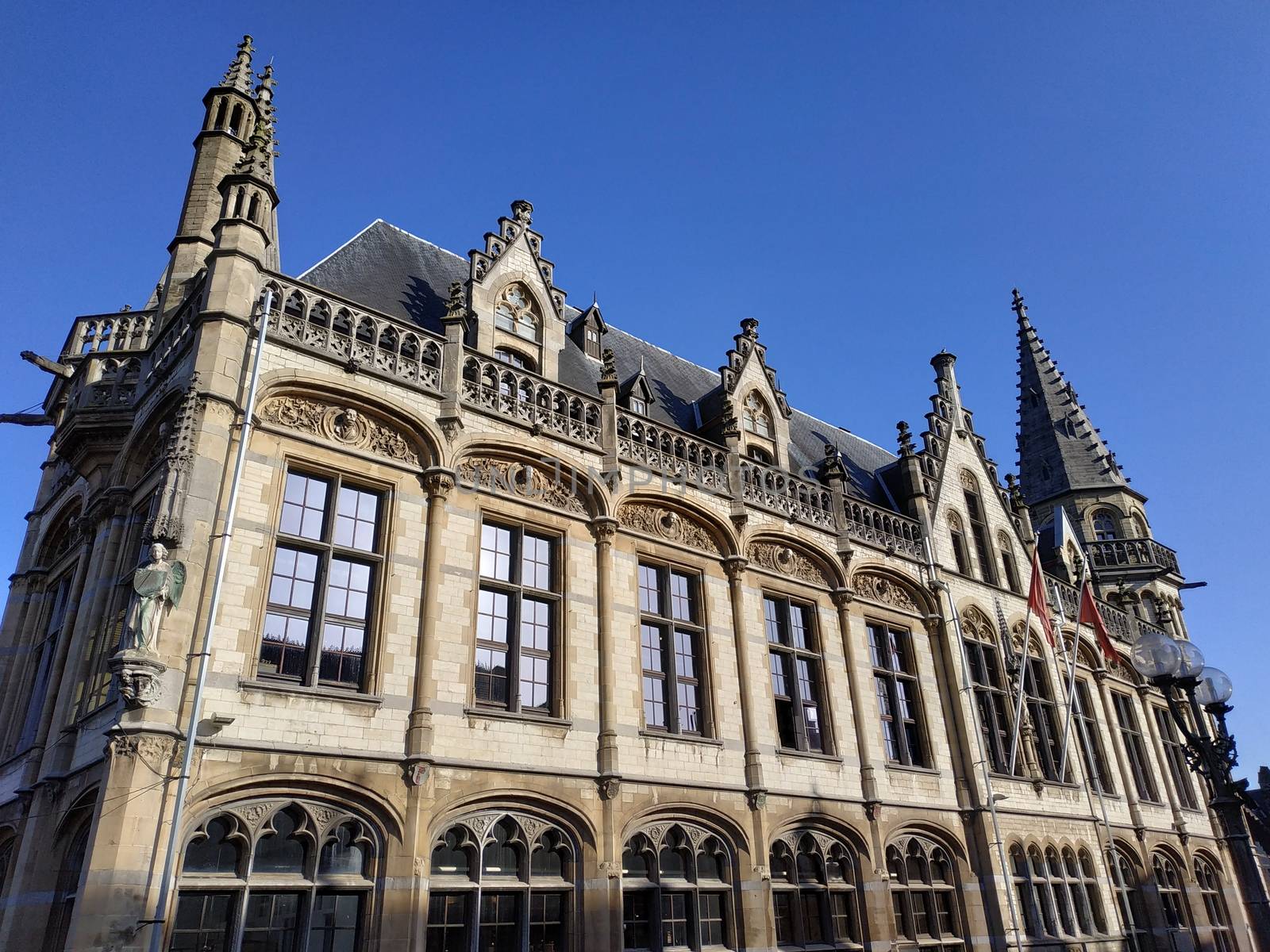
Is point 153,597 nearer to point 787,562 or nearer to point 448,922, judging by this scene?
point 448,922

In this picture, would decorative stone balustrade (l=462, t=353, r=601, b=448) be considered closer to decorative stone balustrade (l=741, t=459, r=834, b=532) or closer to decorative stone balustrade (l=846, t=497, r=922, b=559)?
decorative stone balustrade (l=741, t=459, r=834, b=532)

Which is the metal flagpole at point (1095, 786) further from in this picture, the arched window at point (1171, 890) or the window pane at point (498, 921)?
the window pane at point (498, 921)

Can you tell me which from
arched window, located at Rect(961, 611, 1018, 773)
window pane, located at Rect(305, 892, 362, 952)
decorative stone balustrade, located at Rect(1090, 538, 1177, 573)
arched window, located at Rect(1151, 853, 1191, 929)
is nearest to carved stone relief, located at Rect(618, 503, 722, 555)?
window pane, located at Rect(305, 892, 362, 952)

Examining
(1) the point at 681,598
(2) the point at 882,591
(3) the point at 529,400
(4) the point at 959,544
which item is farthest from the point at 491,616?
(4) the point at 959,544

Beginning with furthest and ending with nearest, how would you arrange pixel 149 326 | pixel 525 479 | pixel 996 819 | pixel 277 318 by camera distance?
pixel 996 819, pixel 149 326, pixel 525 479, pixel 277 318

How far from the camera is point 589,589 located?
51.8 feet

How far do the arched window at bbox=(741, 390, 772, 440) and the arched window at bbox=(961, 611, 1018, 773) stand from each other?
6.86 metres

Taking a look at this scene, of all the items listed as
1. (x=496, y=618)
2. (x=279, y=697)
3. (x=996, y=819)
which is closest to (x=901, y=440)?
(x=996, y=819)

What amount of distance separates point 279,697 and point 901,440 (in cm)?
1797

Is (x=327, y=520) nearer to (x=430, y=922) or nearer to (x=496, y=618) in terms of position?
(x=496, y=618)

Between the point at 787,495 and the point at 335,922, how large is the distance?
12154 mm

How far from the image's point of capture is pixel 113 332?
655 inches

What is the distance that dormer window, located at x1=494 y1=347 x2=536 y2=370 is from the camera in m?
17.7

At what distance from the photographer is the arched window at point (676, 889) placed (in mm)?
14164
